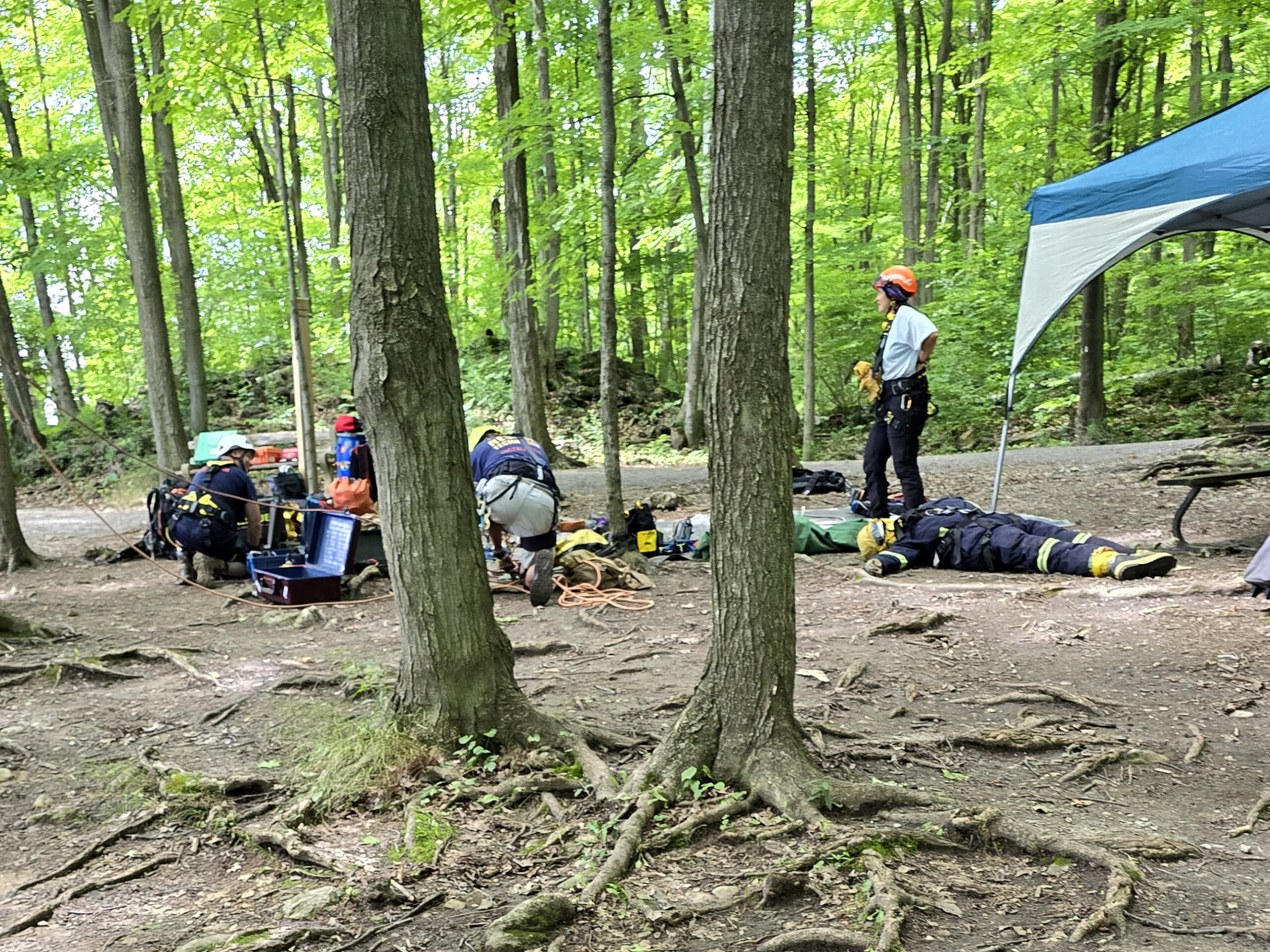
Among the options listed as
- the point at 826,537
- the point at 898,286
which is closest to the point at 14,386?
the point at 826,537

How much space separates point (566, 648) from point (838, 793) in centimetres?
273

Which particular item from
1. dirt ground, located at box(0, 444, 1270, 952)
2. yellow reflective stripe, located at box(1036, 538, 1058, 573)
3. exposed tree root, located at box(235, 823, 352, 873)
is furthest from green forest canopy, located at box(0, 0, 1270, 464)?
exposed tree root, located at box(235, 823, 352, 873)

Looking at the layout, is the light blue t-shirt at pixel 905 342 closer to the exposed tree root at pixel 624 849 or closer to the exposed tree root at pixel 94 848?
the exposed tree root at pixel 624 849

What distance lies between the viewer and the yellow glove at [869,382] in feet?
25.4

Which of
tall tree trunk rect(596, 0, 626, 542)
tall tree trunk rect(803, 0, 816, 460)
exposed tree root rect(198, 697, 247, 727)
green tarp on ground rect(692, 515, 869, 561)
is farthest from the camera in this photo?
tall tree trunk rect(803, 0, 816, 460)

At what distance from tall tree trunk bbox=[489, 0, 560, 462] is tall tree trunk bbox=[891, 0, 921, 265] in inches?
292

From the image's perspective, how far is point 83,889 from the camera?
9.26 ft

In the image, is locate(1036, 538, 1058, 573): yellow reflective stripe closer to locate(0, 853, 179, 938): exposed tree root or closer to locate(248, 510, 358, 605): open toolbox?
locate(248, 510, 358, 605): open toolbox

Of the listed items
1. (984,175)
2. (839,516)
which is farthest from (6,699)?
(984,175)

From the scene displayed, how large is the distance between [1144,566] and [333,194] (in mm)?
19294

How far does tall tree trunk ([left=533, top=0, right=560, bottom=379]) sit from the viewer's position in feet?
28.6

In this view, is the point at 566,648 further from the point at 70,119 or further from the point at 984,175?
the point at 70,119

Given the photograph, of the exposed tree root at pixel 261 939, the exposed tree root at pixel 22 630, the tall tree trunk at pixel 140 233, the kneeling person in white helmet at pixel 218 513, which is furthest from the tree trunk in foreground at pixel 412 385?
the tall tree trunk at pixel 140 233

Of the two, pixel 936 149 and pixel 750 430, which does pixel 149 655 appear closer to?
pixel 750 430
